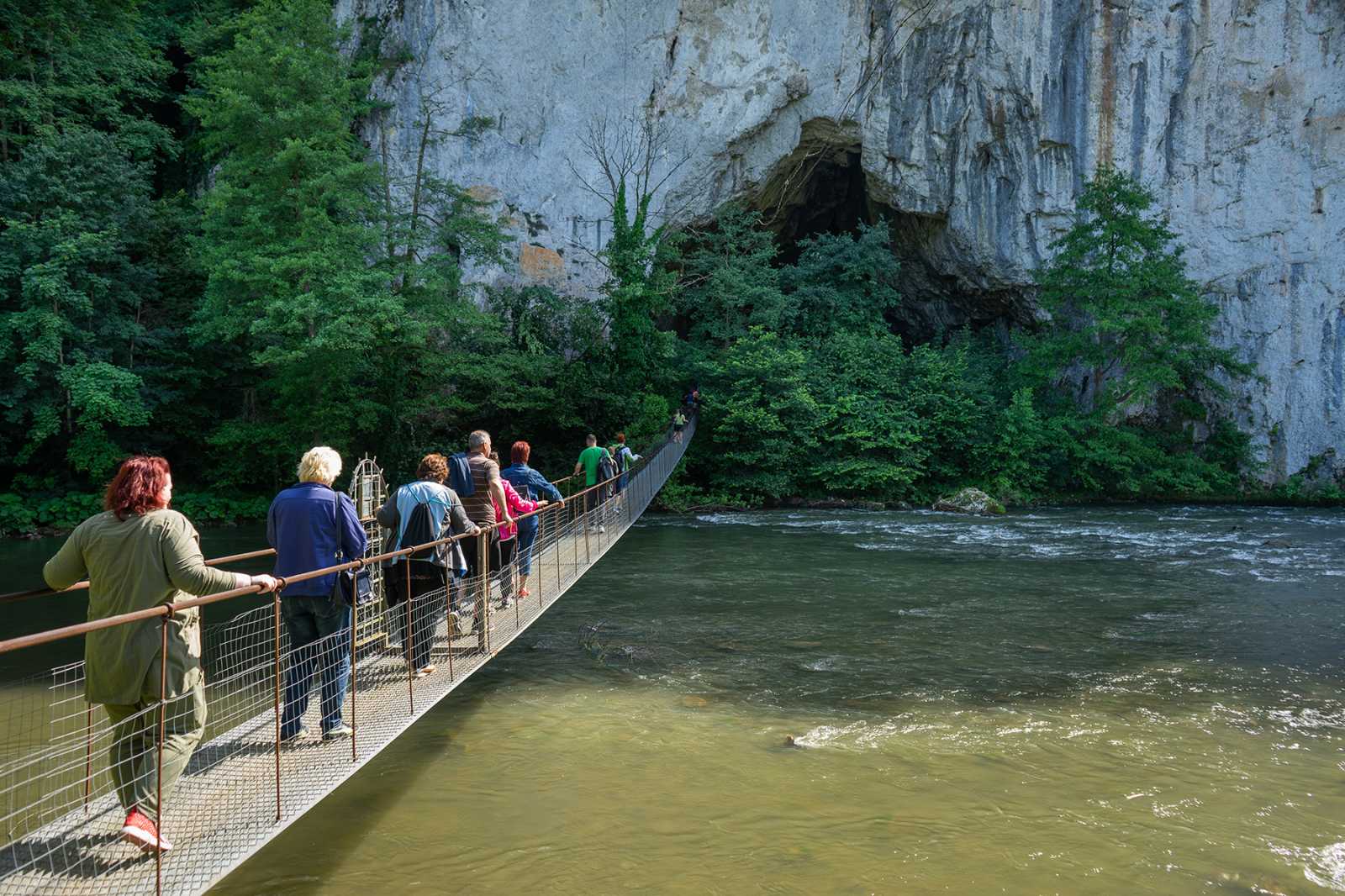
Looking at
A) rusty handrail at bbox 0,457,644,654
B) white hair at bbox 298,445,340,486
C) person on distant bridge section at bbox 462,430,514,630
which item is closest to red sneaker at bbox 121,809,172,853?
rusty handrail at bbox 0,457,644,654

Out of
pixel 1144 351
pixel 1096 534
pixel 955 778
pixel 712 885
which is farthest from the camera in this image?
pixel 1144 351

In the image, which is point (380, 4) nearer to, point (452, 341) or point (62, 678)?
point (452, 341)

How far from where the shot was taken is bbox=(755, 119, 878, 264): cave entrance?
2253 cm

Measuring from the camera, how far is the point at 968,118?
70.3 feet

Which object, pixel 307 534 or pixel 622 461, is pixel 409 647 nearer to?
pixel 307 534

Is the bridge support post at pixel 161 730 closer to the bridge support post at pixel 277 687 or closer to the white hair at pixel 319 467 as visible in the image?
the bridge support post at pixel 277 687

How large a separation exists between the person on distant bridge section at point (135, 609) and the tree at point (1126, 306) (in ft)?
63.3

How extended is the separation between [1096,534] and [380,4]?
62.5 ft

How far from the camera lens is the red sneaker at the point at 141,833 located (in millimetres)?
2648

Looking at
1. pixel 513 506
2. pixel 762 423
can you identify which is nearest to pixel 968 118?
pixel 762 423

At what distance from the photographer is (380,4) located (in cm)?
2092

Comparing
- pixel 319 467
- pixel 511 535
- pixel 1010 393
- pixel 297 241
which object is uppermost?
pixel 297 241

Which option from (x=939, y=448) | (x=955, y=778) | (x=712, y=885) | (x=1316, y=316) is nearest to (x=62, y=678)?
(x=712, y=885)

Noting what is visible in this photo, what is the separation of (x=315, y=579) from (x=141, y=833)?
115 centimetres
